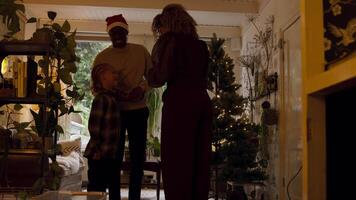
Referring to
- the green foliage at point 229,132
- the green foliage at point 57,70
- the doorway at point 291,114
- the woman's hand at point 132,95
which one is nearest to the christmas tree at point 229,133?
the green foliage at point 229,132

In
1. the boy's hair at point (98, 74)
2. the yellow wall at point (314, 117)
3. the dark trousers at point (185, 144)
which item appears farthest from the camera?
the boy's hair at point (98, 74)

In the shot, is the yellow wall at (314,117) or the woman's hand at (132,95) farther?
the woman's hand at (132,95)

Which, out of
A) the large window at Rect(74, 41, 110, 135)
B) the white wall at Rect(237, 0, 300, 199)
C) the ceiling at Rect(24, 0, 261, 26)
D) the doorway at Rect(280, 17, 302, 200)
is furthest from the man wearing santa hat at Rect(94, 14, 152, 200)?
the large window at Rect(74, 41, 110, 135)

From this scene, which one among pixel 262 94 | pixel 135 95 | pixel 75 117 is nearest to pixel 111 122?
pixel 135 95

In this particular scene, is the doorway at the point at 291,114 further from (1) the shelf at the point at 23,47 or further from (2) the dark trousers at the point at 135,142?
(1) the shelf at the point at 23,47

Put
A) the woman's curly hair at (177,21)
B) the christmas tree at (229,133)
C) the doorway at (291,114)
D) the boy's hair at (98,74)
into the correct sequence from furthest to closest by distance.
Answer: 1. the christmas tree at (229,133)
2. the doorway at (291,114)
3. the boy's hair at (98,74)
4. the woman's curly hair at (177,21)

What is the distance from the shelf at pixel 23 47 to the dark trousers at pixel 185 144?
68cm

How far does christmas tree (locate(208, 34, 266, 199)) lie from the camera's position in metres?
4.30

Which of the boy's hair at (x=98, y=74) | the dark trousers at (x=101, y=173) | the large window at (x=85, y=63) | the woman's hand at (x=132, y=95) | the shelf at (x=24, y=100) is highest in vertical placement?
the large window at (x=85, y=63)

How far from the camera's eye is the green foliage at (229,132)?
4.30 metres

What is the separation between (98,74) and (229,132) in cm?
216

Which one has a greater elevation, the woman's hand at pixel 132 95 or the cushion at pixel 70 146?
the woman's hand at pixel 132 95

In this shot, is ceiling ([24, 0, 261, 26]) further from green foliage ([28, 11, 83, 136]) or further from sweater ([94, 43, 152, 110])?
green foliage ([28, 11, 83, 136])

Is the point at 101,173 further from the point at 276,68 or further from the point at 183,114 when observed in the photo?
the point at 276,68
